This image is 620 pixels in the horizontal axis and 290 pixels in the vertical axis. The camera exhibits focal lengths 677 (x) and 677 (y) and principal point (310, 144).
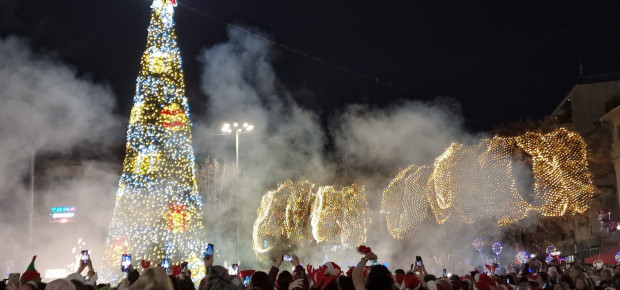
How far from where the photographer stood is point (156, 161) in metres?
21.7

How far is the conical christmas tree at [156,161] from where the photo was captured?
21281mm

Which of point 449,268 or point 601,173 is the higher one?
point 601,173

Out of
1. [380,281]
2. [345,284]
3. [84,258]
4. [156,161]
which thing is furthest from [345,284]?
[156,161]

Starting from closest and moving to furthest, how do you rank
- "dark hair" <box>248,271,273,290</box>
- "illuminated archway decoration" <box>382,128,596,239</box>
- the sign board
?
"dark hair" <box>248,271,273,290</box> → "illuminated archway decoration" <box>382,128,596,239</box> → the sign board

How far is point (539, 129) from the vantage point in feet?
103

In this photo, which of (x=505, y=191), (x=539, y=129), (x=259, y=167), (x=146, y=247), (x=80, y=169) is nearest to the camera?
(x=146, y=247)

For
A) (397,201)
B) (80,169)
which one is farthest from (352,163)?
(80,169)

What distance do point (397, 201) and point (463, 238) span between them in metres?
4.95

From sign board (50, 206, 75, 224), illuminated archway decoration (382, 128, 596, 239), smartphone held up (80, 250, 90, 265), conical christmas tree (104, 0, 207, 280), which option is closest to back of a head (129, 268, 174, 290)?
smartphone held up (80, 250, 90, 265)

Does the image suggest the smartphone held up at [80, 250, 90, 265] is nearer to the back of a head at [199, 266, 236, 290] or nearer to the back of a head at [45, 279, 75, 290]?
the back of a head at [199, 266, 236, 290]

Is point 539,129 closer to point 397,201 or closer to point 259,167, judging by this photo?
point 397,201

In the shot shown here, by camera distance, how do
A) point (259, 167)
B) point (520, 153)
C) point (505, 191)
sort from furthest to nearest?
1. point (259, 167)
2. point (520, 153)
3. point (505, 191)

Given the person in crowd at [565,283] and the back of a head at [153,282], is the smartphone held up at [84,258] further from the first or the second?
the person in crowd at [565,283]

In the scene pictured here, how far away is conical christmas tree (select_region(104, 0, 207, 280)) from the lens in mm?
21281
